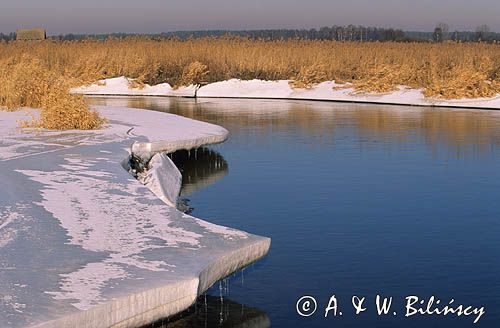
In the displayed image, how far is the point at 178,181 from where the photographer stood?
35.7 ft

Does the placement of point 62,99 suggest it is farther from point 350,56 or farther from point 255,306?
point 350,56

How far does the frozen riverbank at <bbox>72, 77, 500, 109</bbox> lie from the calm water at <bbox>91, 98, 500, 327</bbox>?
5.74m

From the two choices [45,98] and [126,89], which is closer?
[45,98]

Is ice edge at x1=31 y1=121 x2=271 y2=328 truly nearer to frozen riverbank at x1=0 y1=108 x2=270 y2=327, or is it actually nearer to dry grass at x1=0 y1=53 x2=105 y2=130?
frozen riverbank at x1=0 y1=108 x2=270 y2=327

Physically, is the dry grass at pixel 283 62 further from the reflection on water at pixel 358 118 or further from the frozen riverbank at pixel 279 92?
the reflection on water at pixel 358 118

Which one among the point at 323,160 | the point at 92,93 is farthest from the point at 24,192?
the point at 92,93

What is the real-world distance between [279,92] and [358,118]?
333 inches

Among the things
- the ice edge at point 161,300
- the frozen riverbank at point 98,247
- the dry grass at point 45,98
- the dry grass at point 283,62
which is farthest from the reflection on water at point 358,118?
the ice edge at point 161,300

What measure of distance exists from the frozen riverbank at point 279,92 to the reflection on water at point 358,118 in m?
1.08

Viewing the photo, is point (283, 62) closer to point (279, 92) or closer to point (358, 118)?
point (279, 92)

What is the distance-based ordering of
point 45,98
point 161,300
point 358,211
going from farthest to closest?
point 45,98 < point 358,211 < point 161,300

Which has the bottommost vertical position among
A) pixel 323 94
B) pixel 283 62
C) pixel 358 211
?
pixel 323 94

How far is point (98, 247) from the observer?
6.69 meters

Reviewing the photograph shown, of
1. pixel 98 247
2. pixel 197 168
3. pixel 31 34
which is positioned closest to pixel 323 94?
pixel 197 168
